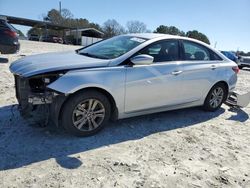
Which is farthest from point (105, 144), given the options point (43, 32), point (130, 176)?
point (43, 32)

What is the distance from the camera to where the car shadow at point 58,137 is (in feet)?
11.5

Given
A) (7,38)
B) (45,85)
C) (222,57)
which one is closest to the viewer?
(45,85)

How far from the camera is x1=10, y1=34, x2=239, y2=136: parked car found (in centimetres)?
389

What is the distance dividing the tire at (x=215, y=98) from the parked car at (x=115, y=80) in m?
0.12

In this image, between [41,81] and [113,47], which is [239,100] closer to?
[113,47]

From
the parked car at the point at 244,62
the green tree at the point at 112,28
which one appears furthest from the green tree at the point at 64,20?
the parked car at the point at 244,62

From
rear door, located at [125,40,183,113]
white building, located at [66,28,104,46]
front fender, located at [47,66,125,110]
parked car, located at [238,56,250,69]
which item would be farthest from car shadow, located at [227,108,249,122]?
white building, located at [66,28,104,46]

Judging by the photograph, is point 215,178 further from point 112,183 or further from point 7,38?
point 7,38

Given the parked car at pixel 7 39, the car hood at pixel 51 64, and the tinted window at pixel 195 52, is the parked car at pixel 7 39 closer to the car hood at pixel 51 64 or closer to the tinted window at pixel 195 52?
the car hood at pixel 51 64

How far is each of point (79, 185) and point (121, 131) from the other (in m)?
1.69

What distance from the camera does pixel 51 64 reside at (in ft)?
13.2

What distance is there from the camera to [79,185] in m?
3.02

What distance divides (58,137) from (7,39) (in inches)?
340

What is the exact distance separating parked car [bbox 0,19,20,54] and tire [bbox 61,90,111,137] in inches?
338
